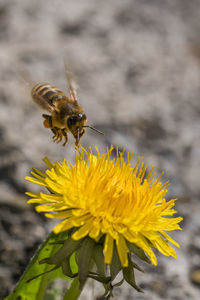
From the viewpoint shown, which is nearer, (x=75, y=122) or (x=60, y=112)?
(x=75, y=122)

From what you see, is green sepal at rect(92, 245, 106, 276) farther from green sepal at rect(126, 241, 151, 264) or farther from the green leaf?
the green leaf

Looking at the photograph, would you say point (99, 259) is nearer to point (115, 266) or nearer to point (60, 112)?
point (115, 266)

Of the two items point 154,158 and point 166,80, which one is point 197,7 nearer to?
point 166,80

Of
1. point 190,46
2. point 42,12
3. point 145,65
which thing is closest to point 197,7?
point 190,46

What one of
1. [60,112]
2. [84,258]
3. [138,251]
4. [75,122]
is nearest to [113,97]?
[60,112]

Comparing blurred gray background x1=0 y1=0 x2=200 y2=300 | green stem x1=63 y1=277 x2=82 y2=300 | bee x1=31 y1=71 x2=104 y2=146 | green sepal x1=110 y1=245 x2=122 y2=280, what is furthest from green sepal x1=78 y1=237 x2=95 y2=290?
blurred gray background x1=0 y1=0 x2=200 y2=300

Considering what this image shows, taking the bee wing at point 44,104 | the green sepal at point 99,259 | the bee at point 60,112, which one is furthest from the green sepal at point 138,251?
the bee wing at point 44,104
